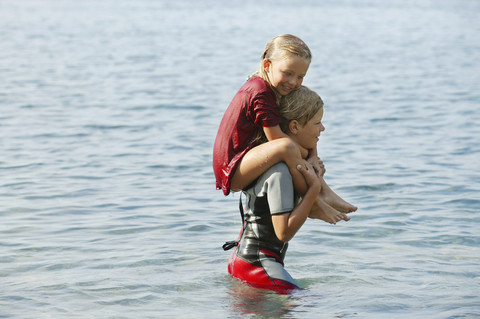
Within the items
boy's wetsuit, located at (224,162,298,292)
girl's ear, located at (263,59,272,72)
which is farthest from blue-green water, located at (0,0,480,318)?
girl's ear, located at (263,59,272,72)

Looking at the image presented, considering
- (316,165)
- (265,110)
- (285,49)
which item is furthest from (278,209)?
(285,49)

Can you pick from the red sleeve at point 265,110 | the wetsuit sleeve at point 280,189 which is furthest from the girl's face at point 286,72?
the wetsuit sleeve at point 280,189

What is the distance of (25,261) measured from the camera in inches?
259

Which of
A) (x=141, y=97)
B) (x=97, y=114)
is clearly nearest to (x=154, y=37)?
(x=141, y=97)

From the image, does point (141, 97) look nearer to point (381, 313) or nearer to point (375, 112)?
point (375, 112)

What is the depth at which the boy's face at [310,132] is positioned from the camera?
17.5ft

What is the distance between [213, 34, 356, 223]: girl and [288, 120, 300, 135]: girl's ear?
5.0 inches

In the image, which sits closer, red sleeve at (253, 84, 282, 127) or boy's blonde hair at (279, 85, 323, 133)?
red sleeve at (253, 84, 282, 127)

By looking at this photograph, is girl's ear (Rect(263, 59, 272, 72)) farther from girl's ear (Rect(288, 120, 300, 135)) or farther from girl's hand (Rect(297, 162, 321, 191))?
girl's hand (Rect(297, 162, 321, 191))

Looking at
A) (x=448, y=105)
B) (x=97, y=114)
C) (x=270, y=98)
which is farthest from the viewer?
(x=448, y=105)

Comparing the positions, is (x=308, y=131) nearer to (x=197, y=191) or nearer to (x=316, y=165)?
(x=316, y=165)

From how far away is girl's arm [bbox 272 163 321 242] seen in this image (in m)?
5.15

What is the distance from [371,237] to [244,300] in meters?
2.31

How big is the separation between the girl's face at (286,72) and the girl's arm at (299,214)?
54 centimetres
